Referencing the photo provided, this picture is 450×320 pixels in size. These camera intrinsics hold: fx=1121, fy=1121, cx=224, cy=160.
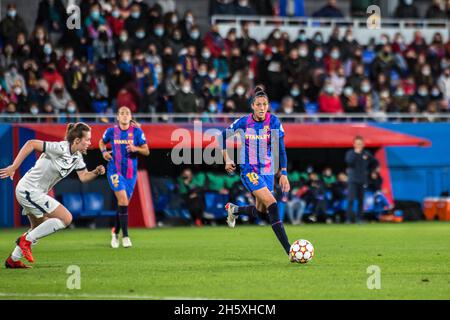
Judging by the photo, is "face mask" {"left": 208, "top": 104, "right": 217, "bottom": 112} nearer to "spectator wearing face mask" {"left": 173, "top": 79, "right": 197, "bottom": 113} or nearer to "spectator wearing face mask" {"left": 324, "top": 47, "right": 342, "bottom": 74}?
"spectator wearing face mask" {"left": 173, "top": 79, "right": 197, "bottom": 113}

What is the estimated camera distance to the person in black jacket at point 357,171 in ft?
87.1

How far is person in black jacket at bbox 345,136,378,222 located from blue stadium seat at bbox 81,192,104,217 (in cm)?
595

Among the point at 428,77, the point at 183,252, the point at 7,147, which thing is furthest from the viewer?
the point at 428,77

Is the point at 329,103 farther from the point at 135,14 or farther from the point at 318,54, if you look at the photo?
the point at 135,14

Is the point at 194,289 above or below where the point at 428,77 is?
below

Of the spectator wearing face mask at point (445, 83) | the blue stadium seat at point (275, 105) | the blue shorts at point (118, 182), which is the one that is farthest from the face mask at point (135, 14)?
the blue shorts at point (118, 182)

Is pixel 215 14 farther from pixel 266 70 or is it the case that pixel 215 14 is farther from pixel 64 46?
pixel 64 46

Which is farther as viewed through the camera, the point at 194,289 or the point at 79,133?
the point at 79,133

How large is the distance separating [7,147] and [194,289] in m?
15.2

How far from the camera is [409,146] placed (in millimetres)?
29703

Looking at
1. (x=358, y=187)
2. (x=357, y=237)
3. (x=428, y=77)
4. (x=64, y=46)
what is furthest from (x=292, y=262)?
(x=428, y=77)

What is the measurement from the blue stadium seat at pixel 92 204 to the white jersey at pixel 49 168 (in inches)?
482

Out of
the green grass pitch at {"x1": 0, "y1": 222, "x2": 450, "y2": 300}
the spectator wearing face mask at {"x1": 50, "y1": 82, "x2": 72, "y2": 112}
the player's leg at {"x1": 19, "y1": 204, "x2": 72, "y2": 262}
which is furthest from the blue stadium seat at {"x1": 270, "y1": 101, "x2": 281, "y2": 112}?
the player's leg at {"x1": 19, "y1": 204, "x2": 72, "y2": 262}

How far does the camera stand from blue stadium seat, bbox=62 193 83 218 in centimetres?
2638
